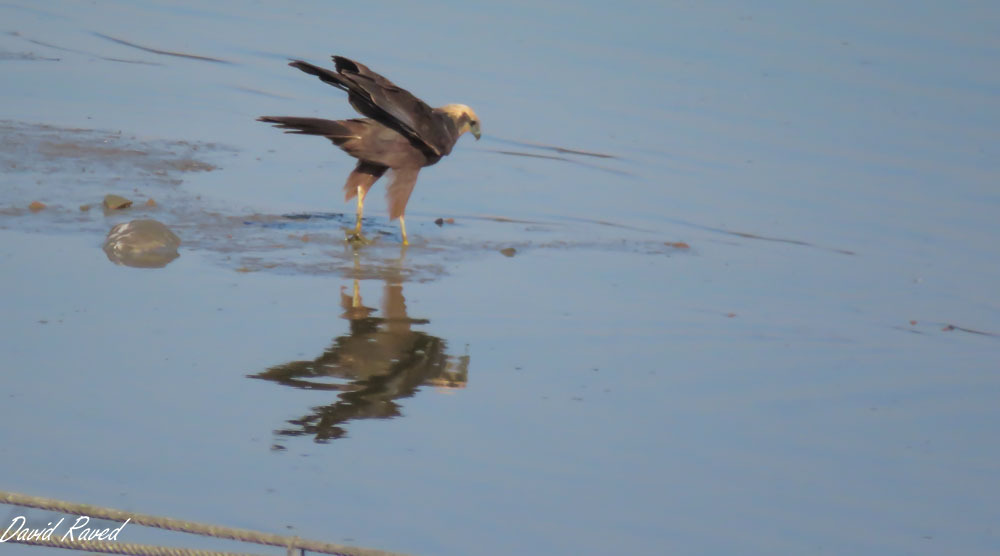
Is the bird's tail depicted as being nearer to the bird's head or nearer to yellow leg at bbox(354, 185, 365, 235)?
yellow leg at bbox(354, 185, 365, 235)

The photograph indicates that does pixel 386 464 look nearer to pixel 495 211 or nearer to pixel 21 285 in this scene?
pixel 21 285

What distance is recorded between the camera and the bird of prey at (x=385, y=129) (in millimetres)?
8711

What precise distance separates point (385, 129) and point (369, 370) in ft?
8.99

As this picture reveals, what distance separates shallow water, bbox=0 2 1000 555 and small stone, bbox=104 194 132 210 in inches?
7.2

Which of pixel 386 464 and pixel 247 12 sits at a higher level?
pixel 247 12


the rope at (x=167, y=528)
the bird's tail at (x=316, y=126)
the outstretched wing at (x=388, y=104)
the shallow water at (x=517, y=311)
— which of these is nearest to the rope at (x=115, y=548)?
the rope at (x=167, y=528)

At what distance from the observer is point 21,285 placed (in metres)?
7.50

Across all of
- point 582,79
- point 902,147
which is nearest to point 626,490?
point 902,147

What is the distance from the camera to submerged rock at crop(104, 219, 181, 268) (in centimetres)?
829

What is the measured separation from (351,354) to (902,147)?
8213 mm

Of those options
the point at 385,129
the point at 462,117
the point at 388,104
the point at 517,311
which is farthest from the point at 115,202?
the point at 517,311

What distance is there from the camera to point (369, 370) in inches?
269

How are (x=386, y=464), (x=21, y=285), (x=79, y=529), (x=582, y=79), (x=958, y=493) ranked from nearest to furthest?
(x=79, y=529) → (x=386, y=464) → (x=958, y=493) → (x=21, y=285) → (x=582, y=79)

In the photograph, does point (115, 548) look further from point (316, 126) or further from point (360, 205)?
point (360, 205)
